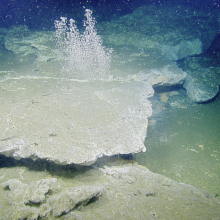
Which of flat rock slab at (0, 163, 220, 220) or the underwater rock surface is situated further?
the underwater rock surface

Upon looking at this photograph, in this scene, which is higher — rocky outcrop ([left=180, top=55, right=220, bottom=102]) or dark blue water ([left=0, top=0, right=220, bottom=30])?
dark blue water ([left=0, top=0, right=220, bottom=30])

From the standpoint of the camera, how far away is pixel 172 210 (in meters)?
1.49

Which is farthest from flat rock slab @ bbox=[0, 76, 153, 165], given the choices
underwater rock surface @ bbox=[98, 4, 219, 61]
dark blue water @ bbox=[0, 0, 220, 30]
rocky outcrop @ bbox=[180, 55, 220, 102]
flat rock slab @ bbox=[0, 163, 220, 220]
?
dark blue water @ bbox=[0, 0, 220, 30]

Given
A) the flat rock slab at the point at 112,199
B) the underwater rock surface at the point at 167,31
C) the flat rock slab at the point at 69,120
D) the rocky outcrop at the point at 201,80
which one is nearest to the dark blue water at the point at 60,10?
the underwater rock surface at the point at 167,31

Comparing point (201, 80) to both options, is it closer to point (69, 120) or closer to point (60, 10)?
point (69, 120)

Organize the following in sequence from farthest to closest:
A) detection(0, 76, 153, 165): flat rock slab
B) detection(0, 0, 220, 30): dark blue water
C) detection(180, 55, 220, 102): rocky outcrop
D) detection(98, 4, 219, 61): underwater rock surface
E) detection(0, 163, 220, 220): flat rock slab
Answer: detection(0, 0, 220, 30): dark blue water → detection(98, 4, 219, 61): underwater rock surface → detection(180, 55, 220, 102): rocky outcrop → detection(0, 76, 153, 165): flat rock slab → detection(0, 163, 220, 220): flat rock slab

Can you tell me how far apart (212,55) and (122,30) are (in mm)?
4991

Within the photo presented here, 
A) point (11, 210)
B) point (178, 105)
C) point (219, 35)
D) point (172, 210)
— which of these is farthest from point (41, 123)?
point (219, 35)

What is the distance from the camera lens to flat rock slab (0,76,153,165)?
6.27 feet

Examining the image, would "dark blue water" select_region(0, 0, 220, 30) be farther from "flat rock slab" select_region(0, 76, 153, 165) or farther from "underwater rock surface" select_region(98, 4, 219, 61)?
"flat rock slab" select_region(0, 76, 153, 165)

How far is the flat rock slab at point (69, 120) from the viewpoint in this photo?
75.3 inches

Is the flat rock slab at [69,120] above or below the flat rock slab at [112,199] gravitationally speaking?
above

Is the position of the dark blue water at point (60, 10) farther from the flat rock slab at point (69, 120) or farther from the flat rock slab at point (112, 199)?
the flat rock slab at point (112, 199)

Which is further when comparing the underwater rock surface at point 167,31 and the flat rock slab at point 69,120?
the underwater rock surface at point 167,31
